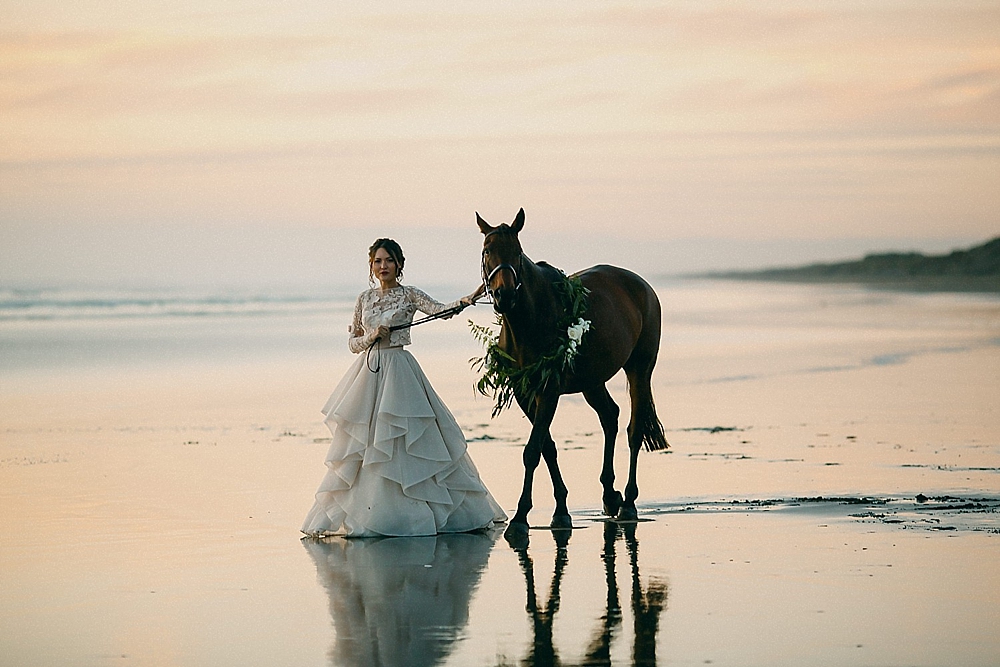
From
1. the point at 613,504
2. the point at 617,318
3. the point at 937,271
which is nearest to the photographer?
the point at 613,504

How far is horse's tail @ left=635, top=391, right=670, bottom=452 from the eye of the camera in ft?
32.2

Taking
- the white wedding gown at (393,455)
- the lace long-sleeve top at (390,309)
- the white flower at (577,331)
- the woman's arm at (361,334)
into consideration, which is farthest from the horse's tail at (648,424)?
the woman's arm at (361,334)

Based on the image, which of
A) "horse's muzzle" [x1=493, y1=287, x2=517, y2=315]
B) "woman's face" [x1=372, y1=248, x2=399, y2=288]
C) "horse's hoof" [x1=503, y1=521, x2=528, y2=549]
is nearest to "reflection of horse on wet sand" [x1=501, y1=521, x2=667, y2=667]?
"horse's hoof" [x1=503, y1=521, x2=528, y2=549]

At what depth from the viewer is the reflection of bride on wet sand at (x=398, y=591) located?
550cm

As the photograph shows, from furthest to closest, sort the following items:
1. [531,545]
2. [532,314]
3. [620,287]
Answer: [620,287]
[532,314]
[531,545]

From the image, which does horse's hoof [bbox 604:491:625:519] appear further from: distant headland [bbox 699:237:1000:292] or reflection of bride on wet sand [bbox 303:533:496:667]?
distant headland [bbox 699:237:1000:292]

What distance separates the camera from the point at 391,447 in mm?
8227

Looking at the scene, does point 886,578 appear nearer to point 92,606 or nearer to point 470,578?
point 470,578

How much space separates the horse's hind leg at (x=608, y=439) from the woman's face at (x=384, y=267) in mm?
1750

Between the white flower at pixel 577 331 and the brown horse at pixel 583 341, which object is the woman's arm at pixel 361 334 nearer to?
the brown horse at pixel 583 341

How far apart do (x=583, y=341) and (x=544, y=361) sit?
498mm

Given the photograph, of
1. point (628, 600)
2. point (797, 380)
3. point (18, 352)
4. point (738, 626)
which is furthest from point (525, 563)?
point (18, 352)

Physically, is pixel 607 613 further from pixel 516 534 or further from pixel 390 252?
pixel 390 252

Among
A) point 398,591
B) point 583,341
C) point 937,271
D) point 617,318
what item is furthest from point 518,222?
point 937,271
